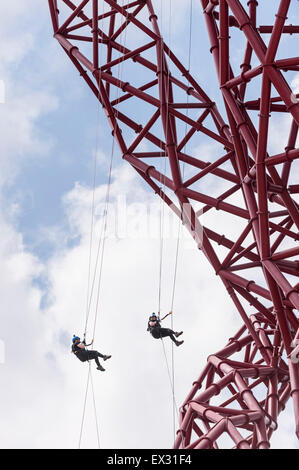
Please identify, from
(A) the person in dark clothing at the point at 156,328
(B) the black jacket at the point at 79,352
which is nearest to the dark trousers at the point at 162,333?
(A) the person in dark clothing at the point at 156,328

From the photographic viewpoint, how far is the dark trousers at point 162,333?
25125 mm

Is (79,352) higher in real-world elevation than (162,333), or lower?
lower

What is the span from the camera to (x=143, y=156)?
27.5 metres

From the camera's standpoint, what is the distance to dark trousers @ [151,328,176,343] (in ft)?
82.4

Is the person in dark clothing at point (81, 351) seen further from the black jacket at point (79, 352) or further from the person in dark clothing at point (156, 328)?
the person in dark clothing at point (156, 328)

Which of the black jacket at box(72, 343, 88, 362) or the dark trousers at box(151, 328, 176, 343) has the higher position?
the dark trousers at box(151, 328, 176, 343)

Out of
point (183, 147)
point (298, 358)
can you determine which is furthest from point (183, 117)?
point (298, 358)

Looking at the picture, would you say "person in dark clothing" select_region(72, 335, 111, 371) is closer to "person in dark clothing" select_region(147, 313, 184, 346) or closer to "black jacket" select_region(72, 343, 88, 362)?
"black jacket" select_region(72, 343, 88, 362)

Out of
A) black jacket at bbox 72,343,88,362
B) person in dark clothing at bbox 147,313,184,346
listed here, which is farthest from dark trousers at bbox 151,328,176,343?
black jacket at bbox 72,343,88,362

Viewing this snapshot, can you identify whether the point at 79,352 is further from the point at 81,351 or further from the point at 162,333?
the point at 162,333

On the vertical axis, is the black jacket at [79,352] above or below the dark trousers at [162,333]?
below

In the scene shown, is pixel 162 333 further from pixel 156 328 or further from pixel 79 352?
pixel 79 352

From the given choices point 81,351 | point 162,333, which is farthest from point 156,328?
point 81,351

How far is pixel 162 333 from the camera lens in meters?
25.3
